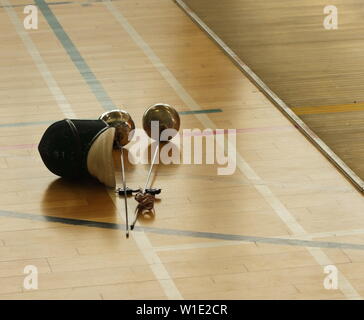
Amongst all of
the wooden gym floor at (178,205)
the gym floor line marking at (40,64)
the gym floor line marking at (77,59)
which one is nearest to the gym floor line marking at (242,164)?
the wooden gym floor at (178,205)

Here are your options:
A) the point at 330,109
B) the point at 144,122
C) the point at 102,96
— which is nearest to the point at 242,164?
the point at 144,122

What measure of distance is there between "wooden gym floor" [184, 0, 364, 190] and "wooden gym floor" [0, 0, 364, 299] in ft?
0.84

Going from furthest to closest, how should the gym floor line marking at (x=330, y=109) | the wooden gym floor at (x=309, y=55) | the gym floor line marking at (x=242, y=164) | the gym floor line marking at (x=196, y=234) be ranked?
1. the gym floor line marking at (x=330, y=109)
2. the wooden gym floor at (x=309, y=55)
3. the gym floor line marking at (x=196, y=234)
4. the gym floor line marking at (x=242, y=164)

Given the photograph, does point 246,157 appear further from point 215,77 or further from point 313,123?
point 215,77

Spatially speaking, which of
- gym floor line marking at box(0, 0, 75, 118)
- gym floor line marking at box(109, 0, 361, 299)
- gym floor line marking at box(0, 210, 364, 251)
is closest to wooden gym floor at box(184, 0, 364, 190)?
gym floor line marking at box(109, 0, 361, 299)

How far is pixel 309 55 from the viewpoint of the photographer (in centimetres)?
941

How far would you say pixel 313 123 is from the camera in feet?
25.3

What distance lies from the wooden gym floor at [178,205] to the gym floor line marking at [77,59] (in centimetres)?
3

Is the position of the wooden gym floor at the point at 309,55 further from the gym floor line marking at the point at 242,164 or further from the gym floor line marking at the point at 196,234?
the gym floor line marking at the point at 196,234

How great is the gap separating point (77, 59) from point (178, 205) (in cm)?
342

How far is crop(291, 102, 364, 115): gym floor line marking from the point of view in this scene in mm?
7988

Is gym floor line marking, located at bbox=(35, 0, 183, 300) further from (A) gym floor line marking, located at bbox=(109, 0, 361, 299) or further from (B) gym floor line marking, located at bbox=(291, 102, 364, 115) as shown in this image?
(B) gym floor line marking, located at bbox=(291, 102, 364, 115)

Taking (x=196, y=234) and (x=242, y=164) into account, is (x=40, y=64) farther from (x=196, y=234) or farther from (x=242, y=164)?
(x=196, y=234)

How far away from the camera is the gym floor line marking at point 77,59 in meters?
8.23
